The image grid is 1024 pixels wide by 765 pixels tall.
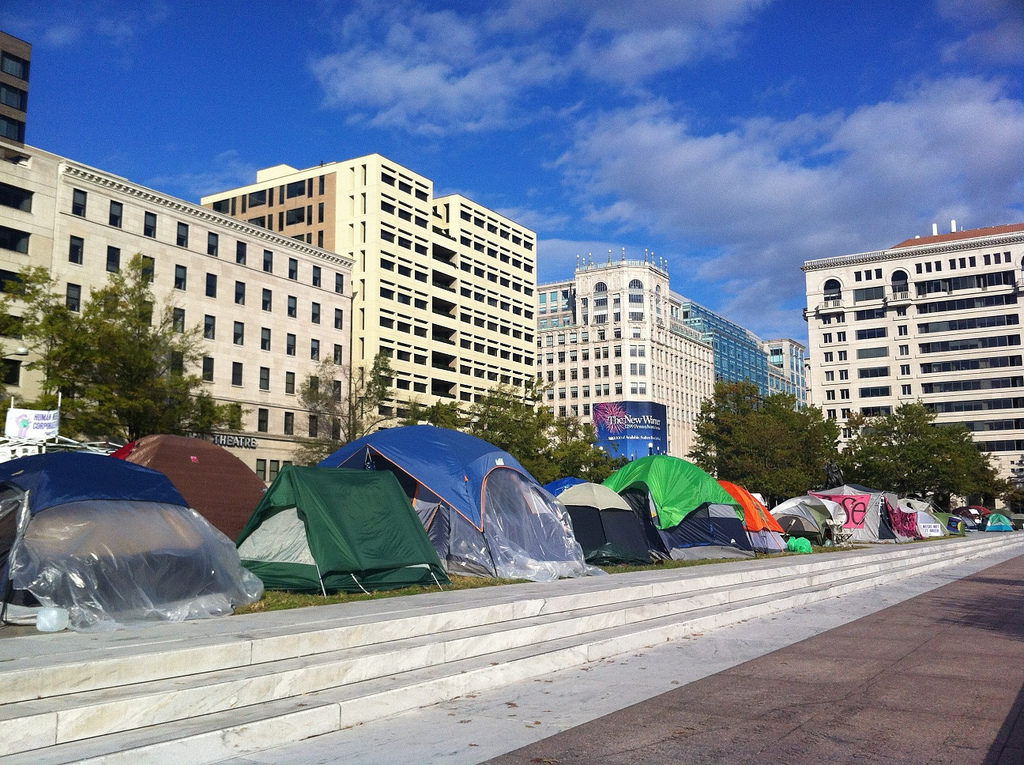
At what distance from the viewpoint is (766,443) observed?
60.1 meters

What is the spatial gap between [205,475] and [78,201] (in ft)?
126

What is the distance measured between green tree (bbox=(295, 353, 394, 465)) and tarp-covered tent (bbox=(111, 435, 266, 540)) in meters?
38.7

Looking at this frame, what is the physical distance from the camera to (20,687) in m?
6.18

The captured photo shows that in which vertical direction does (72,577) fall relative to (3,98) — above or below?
below

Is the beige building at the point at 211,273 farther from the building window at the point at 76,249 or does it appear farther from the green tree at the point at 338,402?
the green tree at the point at 338,402

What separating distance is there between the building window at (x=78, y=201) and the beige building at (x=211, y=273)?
0.19 ft

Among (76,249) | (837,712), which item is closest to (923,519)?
(837,712)

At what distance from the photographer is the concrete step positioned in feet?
19.5

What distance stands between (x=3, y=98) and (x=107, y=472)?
218 ft

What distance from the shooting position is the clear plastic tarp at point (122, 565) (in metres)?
9.55

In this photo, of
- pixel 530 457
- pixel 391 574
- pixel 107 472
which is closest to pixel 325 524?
pixel 391 574

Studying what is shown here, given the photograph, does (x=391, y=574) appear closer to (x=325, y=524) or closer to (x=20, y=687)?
(x=325, y=524)

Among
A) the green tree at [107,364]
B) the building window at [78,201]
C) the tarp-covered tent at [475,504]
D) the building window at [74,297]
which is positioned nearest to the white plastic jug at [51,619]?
the tarp-covered tent at [475,504]

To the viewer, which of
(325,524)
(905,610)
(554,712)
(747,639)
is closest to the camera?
(554,712)
